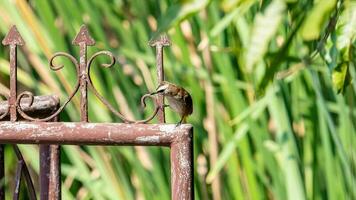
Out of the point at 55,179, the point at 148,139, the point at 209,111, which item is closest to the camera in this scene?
the point at 148,139

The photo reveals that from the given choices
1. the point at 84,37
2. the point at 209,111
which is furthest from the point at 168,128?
the point at 209,111

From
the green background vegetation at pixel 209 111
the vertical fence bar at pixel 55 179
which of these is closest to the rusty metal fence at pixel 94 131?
the vertical fence bar at pixel 55 179

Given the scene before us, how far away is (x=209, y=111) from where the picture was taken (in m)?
2.18

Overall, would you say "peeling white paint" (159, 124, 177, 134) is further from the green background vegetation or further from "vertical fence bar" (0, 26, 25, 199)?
the green background vegetation

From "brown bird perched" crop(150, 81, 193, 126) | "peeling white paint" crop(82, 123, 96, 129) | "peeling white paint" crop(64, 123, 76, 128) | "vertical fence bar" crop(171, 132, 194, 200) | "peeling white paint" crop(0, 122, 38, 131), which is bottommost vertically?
"vertical fence bar" crop(171, 132, 194, 200)

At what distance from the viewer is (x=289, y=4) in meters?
0.78

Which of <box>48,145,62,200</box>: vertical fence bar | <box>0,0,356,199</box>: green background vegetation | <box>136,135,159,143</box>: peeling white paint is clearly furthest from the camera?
<box>0,0,356,199</box>: green background vegetation

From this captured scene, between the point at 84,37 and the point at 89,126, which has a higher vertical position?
the point at 84,37

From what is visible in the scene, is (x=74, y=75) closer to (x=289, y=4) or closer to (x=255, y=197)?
(x=255, y=197)

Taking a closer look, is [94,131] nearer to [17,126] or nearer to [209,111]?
[17,126]

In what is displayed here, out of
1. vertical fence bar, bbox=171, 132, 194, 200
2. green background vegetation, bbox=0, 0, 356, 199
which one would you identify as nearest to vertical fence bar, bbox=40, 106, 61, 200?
vertical fence bar, bbox=171, 132, 194, 200

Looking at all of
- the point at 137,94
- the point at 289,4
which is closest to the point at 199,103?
the point at 137,94

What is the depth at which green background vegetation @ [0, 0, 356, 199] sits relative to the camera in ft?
6.77

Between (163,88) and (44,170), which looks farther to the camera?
(44,170)
